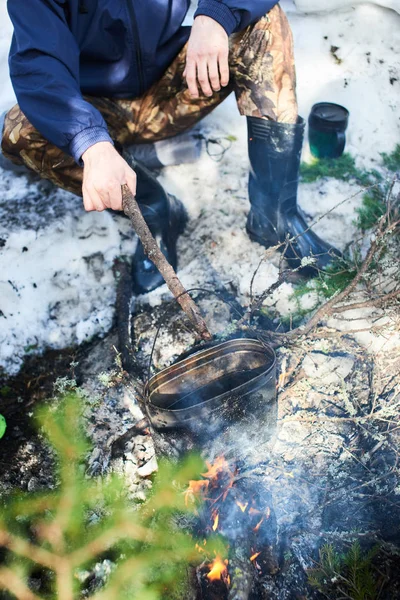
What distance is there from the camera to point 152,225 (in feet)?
10.1

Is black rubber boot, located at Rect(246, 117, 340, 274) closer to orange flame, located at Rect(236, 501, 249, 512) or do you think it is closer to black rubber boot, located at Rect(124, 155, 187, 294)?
black rubber boot, located at Rect(124, 155, 187, 294)

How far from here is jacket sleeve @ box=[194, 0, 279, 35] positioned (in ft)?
8.11

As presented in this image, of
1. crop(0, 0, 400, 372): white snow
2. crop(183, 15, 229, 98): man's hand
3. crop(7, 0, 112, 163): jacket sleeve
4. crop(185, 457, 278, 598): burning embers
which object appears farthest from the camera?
crop(0, 0, 400, 372): white snow

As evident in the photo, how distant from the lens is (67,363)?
112 inches

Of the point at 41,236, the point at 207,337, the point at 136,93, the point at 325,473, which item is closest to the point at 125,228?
the point at 41,236

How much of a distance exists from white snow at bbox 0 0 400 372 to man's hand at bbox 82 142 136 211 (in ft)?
3.33

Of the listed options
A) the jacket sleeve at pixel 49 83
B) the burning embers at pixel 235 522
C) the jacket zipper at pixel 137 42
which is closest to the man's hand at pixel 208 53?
the jacket zipper at pixel 137 42

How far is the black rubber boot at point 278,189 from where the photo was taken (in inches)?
109

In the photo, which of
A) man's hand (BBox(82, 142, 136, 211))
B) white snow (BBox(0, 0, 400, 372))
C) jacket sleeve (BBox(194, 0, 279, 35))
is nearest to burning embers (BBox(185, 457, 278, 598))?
white snow (BBox(0, 0, 400, 372))

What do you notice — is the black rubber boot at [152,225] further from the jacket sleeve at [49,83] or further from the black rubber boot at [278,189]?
the jacket sleeve at [49,83]

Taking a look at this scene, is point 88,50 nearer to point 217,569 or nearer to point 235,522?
point 235,522

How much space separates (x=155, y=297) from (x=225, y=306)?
1.56ft

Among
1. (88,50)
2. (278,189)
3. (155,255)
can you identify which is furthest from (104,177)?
(278,189)

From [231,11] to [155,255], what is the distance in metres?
1.41
